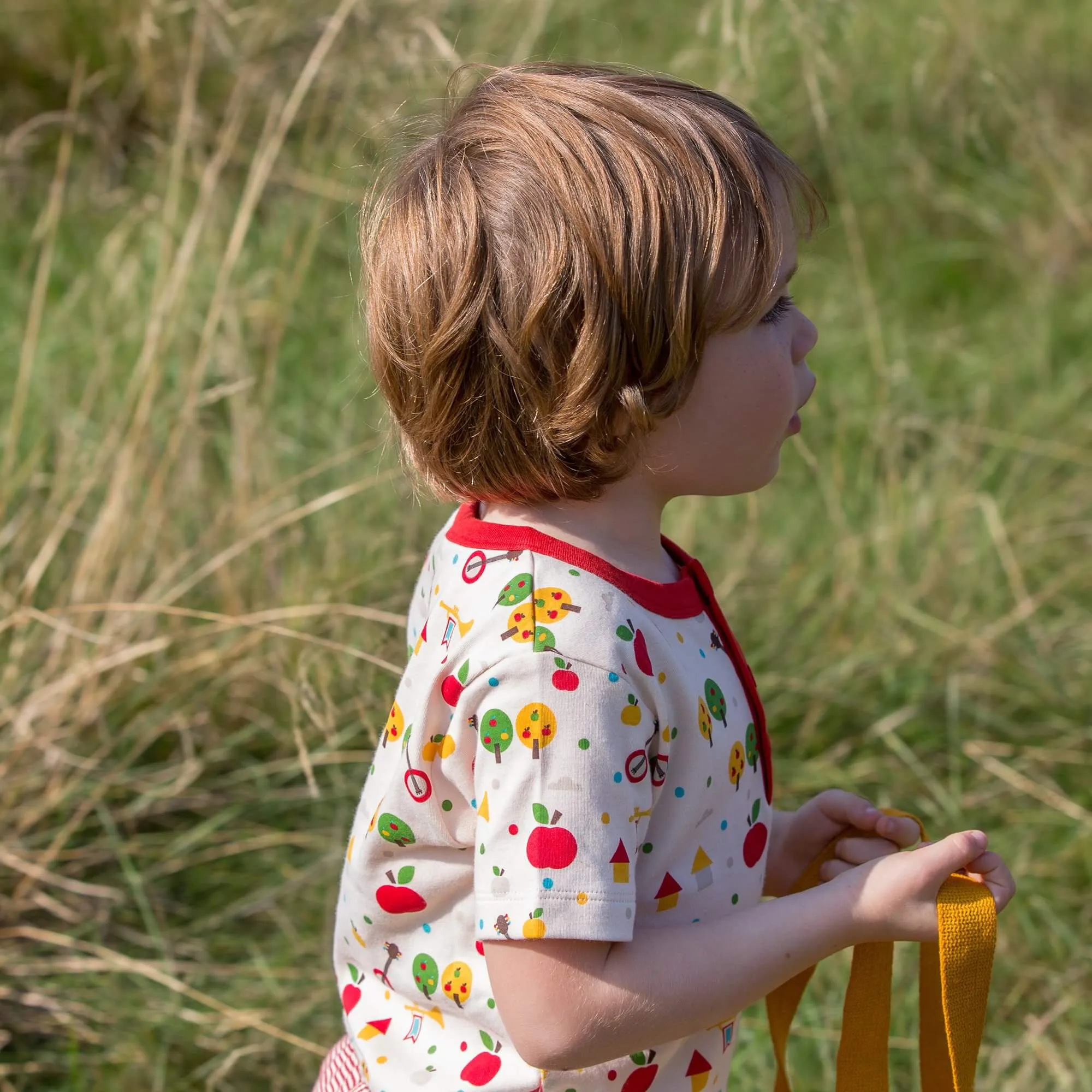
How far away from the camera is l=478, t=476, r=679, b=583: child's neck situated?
3.79 ft

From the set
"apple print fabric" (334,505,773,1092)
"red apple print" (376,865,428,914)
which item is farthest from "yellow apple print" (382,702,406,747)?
"red apple print" (376,865,428,914)

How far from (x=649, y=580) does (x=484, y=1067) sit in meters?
0.42

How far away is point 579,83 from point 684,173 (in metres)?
0.13

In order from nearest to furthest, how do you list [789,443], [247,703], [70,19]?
[247,703] → [789,443] → [70,19]

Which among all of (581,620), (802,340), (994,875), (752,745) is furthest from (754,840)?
(802,340)

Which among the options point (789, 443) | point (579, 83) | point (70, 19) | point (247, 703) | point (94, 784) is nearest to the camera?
point (579, 83)

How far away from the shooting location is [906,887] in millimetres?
1138

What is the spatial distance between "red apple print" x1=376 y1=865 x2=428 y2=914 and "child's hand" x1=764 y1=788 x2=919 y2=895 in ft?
1.29

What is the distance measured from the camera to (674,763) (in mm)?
1118

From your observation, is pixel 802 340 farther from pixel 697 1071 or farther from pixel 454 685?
pixel 697 1071

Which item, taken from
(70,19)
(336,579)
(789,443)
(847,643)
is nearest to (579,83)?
(336,579)

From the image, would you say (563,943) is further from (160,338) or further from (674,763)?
(160,338)

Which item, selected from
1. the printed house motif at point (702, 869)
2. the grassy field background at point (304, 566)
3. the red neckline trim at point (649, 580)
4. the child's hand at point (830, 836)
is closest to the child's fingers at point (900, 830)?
the child's hand at point (830, 836)

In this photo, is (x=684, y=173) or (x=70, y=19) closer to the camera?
(x=684, y=173)
